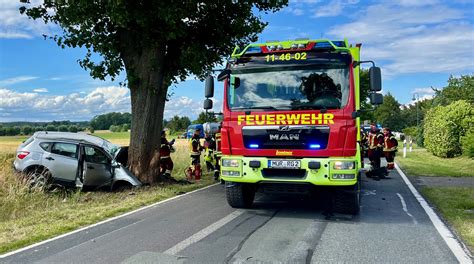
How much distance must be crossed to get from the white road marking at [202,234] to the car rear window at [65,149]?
482 centimetres

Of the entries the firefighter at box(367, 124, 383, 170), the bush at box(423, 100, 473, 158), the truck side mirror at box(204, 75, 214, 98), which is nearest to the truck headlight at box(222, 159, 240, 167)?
the truck side mirror at box(204, 75, 214, 98)

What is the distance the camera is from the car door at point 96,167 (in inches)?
422

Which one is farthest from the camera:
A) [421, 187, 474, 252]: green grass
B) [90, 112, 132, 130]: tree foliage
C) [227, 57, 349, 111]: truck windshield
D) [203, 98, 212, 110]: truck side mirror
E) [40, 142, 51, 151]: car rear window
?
[90, 112, 132, 130]: tree foliage

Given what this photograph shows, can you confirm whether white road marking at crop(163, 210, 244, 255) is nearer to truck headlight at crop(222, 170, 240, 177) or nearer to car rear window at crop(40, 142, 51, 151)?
truck headlight at crop(222, 170, 240, 177)

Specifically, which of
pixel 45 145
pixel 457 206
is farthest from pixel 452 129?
pixel 45 145

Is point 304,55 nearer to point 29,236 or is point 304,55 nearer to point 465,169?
point 29,236

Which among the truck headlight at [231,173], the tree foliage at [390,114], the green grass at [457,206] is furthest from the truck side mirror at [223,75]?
the tree foliage at [390,114]

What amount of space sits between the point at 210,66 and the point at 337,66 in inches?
271

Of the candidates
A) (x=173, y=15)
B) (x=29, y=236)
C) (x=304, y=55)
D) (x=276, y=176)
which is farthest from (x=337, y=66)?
(x=29, y=236)

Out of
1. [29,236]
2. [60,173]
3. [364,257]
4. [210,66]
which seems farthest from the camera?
[210,66]

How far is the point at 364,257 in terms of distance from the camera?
17.3 ft

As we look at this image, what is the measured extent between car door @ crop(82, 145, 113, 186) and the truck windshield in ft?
15.5

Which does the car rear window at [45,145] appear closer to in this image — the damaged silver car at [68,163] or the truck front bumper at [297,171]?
the damaged silver car at [68,163]

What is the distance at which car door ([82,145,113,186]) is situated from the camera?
1073cm
